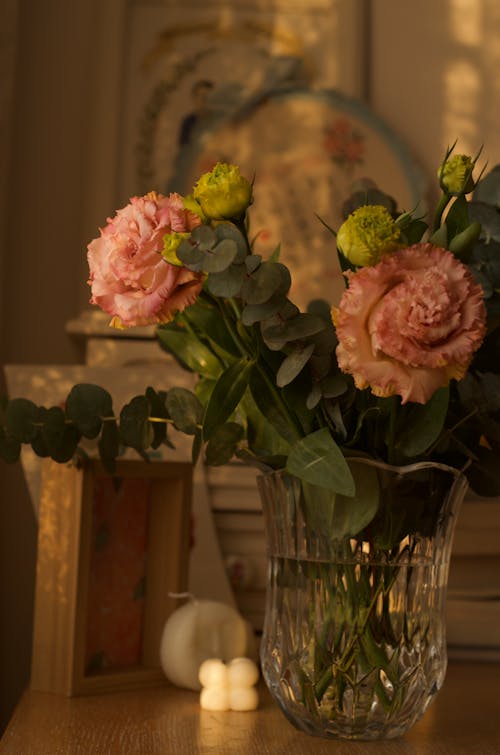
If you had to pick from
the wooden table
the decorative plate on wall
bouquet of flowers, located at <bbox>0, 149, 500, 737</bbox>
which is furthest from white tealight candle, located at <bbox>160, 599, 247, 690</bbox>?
the decorative plate on wall

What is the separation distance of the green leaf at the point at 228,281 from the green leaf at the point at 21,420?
249 mm

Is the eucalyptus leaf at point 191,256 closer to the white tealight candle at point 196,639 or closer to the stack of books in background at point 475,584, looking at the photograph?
the white tealight candle at point 196,639

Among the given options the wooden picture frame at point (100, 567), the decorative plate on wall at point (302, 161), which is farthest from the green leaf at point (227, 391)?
the decorative plate on wall at point (302, 161)

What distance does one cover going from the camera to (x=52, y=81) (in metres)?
1.57

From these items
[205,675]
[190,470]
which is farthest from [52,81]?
[205,675]

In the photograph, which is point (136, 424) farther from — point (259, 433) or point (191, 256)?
point (191, 256)

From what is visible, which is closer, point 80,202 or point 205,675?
point 205,675

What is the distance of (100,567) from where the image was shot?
3.29 ft

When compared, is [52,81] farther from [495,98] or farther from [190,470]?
[190,470]

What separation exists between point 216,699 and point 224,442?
0.25m

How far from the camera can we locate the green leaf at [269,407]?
0.77 m

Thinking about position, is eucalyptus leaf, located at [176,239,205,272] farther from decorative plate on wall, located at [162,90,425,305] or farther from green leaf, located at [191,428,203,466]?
decorative plate on wall, located at [162,90,425,305]

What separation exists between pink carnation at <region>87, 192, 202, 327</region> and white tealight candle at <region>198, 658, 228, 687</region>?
1.14 ft

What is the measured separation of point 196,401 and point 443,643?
0.92 feet
